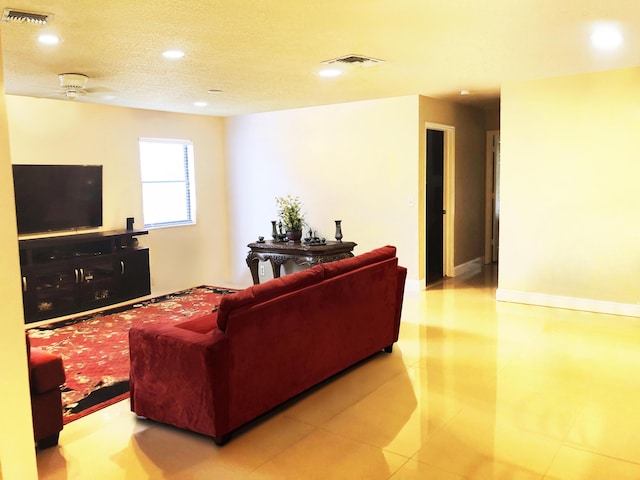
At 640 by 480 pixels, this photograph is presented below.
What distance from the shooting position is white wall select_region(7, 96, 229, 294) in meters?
6.07

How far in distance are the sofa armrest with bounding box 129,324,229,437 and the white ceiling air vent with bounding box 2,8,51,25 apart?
A: 1.88m

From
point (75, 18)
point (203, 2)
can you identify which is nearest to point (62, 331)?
point (75, 18)

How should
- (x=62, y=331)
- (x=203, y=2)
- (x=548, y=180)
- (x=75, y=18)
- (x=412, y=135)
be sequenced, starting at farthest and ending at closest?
1. (x=412, y=135)
2. (x=548, y=180)
3. (x=62, y=331)
4. (x=75, y=18)
5. (x=203, y=2)

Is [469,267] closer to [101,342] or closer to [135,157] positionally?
[135,157]

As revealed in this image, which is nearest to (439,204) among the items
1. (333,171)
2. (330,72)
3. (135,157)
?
(333,171)

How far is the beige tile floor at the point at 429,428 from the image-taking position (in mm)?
2785

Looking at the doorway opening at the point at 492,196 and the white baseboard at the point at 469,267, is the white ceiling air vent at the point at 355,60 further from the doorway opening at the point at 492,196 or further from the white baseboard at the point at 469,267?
the doorway opening at the point at 492,196

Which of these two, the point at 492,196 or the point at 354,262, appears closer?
the point at 354,262

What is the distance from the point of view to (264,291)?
128 inches

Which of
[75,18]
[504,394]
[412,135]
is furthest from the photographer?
[412,135]

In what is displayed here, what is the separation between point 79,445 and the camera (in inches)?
122

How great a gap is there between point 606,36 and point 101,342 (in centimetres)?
479

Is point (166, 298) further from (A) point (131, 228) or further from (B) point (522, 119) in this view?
(B) point (522, 119)

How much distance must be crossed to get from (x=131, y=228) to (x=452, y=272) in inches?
171
